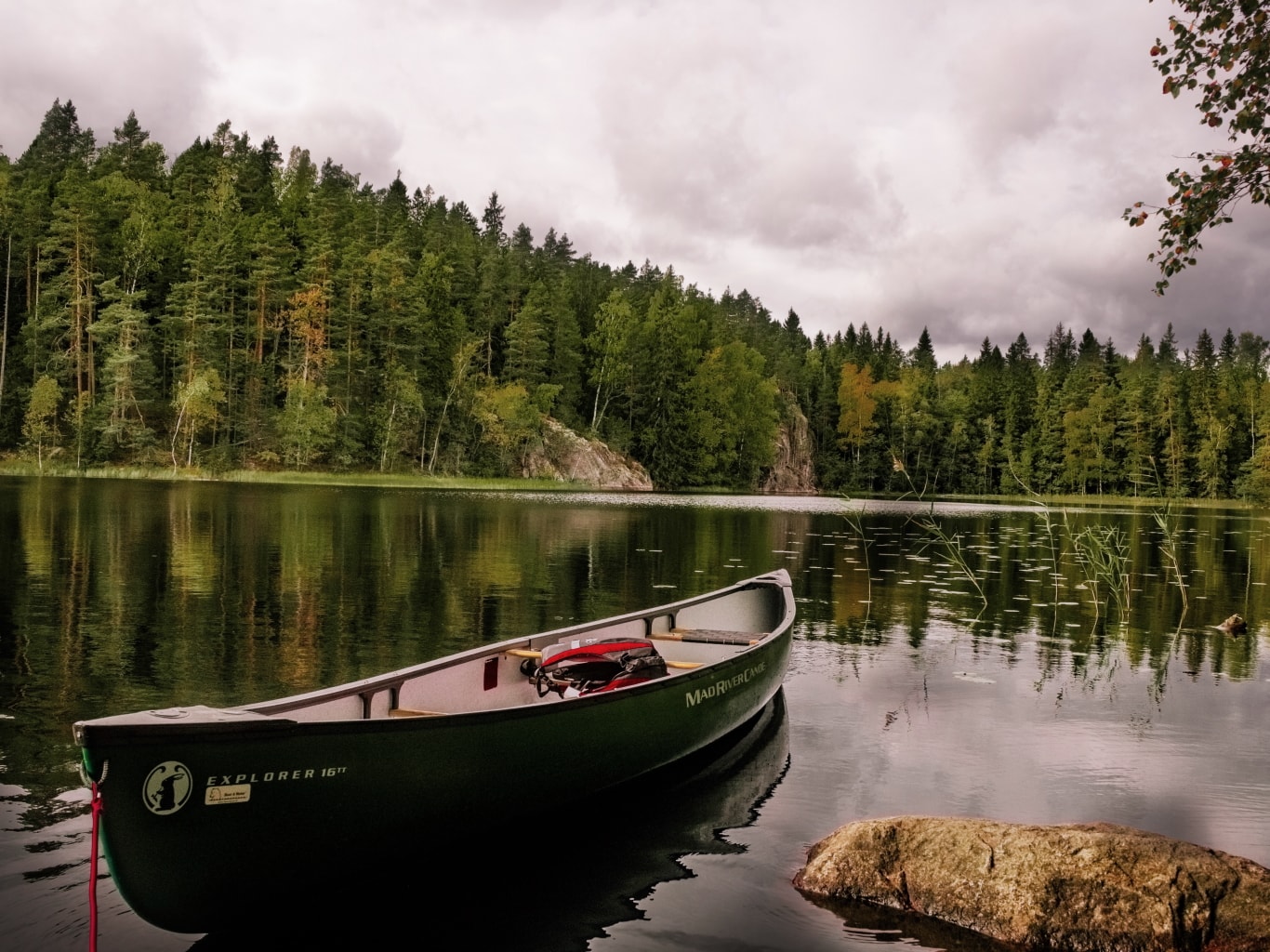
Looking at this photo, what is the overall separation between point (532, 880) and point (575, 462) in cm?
8499

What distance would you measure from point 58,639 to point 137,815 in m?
11.2

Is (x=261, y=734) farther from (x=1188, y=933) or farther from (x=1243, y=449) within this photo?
(x=1243, y=449)

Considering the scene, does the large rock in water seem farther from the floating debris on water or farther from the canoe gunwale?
the floating debris on water

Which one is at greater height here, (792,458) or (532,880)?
(792,458)

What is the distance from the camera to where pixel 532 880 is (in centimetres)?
759

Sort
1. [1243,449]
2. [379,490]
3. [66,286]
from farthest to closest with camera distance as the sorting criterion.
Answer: [1243,449] < [66,286] < [379,490]

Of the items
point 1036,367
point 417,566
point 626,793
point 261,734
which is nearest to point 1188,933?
point 626,793

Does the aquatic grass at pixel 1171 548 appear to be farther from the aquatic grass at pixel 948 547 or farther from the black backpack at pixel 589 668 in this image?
the black backpack at pixel 589 668

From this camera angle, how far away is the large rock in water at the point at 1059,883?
6176mm

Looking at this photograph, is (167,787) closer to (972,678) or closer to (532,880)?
(532,880)

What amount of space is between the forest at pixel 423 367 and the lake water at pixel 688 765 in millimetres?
36629

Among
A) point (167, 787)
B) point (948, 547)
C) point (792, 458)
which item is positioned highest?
point (792, 458)

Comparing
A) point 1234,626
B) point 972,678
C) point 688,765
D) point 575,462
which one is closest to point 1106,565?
point 1234,626

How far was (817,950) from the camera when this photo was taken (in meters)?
6.60
